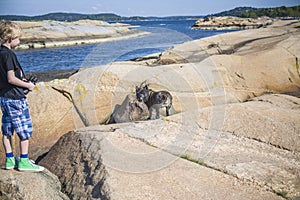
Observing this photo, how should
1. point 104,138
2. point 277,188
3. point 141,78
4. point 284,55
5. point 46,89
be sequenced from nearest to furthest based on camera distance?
point 277,188
point 104,138
point 46,89
point 141,78
point 284,55

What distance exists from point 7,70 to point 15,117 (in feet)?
1.66

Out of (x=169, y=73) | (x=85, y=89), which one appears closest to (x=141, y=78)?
(x=169, y=73)

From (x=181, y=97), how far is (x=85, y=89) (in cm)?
186

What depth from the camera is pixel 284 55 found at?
7.53 meters

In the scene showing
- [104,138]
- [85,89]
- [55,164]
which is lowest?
[55,164]

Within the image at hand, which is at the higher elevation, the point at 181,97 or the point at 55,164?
the point at 181,97

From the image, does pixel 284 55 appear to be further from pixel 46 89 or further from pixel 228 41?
pixel 46 89

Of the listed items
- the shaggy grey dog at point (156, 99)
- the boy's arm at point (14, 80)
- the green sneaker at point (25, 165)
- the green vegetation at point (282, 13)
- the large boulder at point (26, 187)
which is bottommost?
the large boulder at point (26, 187)

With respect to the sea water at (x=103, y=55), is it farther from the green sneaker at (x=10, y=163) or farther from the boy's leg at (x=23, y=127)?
the green sneaker at (x=10, y=163)

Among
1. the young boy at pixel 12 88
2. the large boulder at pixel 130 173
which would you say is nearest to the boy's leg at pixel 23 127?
the young boy at pixel 12 88

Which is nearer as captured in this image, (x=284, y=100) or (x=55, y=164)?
(x=55, y=164)

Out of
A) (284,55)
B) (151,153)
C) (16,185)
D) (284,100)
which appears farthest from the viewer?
(284,55)

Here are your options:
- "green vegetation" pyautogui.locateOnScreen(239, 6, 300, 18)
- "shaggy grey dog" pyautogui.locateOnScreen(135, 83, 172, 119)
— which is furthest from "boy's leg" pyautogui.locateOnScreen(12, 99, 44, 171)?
"green vegetation" pyautogui.locateOnScreen(239, 6, 300, 18)

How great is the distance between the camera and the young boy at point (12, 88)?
9.07 feet
